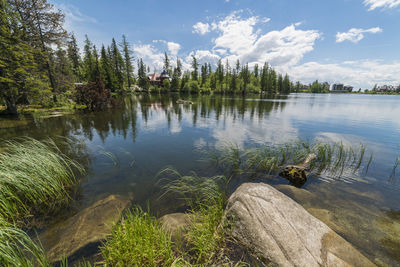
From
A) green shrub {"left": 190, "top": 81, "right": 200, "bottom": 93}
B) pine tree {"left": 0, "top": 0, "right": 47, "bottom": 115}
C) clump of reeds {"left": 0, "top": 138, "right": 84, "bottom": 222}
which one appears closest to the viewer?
clump of reeds {"left": 0, "top": 138, "right": 84, "bottom": 222}

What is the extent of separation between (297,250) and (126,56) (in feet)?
253

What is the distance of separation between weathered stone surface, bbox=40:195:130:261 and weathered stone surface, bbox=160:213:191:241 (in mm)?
1195

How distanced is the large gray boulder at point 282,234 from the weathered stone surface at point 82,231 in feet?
8.97

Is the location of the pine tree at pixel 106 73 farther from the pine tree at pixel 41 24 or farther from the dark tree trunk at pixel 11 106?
the dark tree trunk at pixel 11 106

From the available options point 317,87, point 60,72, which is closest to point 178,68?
point 60,72

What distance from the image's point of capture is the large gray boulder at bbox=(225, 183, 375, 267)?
2.78m

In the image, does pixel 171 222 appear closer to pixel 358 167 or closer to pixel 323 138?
pixel 358 167

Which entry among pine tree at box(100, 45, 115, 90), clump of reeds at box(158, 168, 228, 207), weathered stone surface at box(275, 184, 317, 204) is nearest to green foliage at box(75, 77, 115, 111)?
clump of reeds at box(158, 168, 228, 207)

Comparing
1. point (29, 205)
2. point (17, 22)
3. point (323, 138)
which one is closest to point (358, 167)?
point (323, 138)

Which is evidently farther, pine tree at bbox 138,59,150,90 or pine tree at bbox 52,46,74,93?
pine tree at bbox 138,59,150,90

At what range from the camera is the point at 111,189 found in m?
5.29

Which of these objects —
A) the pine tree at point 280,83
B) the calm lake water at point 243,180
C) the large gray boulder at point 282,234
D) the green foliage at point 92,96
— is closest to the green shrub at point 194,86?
the green foliage at point 92,96

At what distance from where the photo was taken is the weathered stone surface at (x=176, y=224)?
343 centimetres

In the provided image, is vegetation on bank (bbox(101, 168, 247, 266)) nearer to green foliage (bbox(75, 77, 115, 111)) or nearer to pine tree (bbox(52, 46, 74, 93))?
green foliage (bbox(75, 77, 115, 111))
